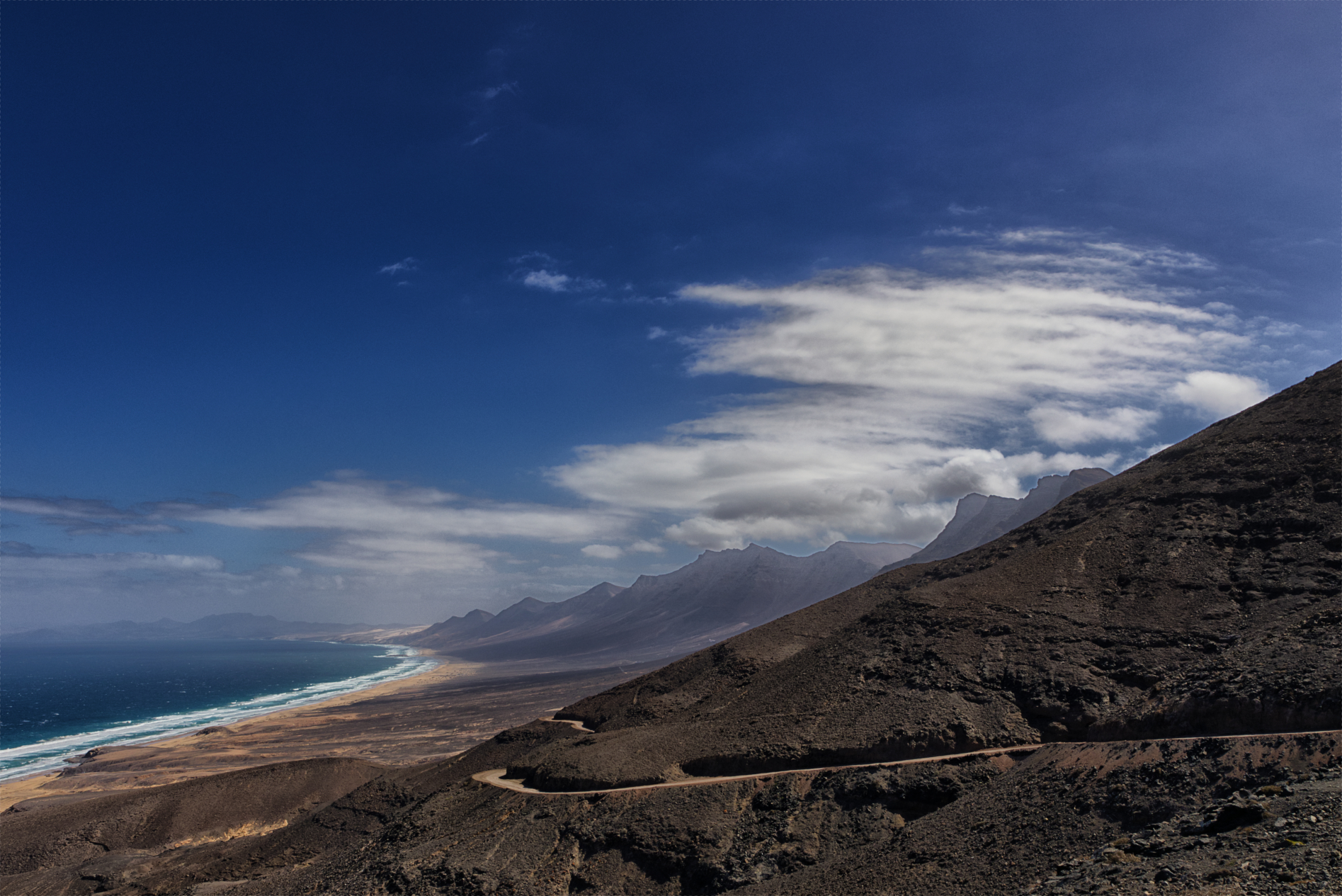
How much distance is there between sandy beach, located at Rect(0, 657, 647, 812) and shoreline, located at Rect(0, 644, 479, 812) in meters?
0.23

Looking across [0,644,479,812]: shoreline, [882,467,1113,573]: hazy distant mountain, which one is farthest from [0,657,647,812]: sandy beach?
[882,467,1113,573]: hazy distant mountain

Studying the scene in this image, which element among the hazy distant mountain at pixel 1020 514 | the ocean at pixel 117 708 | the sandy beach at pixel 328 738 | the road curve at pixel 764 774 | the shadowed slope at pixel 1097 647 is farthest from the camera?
the hazy distant mountain at pixel 1020 514

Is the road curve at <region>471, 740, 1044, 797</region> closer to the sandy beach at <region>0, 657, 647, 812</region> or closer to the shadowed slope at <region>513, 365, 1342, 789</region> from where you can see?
the shadowed slope at <region>513, 365, 1342, 789</region>

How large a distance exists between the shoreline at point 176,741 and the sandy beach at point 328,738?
8.9 inches

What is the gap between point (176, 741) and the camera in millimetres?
93500

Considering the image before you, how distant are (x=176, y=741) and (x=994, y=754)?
109225 mm

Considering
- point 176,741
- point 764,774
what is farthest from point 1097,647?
point 176,741

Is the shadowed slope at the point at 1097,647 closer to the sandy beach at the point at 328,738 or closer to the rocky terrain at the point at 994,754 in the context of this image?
the rocky terrain at the point at 994,754

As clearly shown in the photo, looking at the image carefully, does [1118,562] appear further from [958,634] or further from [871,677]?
[871,677]

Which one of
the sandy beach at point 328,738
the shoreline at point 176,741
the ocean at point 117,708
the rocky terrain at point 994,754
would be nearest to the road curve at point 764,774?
the rocky terrain at point 994,754

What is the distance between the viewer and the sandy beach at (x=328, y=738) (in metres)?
68.9

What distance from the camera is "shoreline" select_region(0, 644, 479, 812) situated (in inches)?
2525

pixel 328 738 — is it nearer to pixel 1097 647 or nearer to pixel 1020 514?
pixel 1097 647

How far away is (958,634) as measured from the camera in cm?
3275
